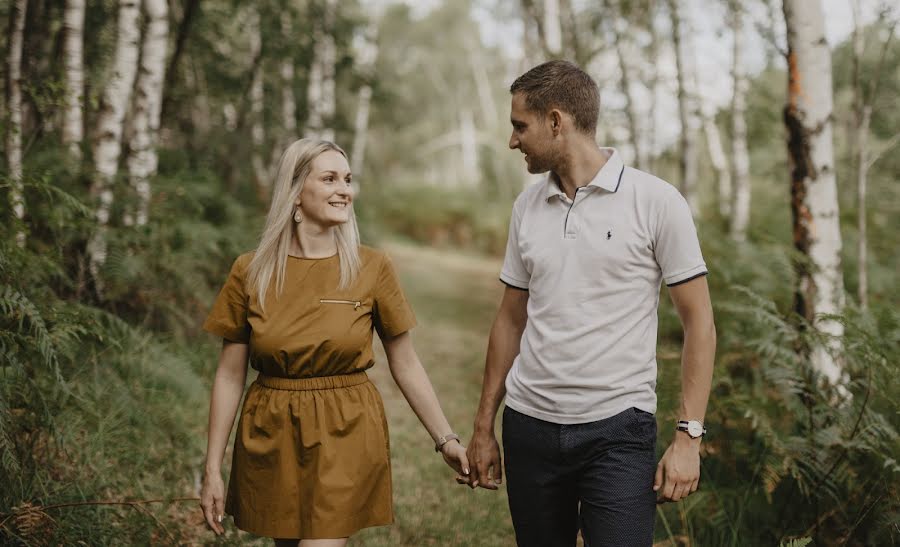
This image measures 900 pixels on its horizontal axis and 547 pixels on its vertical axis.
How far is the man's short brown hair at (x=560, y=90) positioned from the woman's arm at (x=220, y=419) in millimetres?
1489

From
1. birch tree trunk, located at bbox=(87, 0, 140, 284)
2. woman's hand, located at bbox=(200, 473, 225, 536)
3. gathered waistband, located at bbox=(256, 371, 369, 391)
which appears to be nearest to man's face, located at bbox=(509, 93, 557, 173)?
gathered waistband, located at bbox=(256, 371, 369, 391)

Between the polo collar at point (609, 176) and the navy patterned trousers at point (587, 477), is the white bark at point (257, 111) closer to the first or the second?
the polo collar at point (609, 176)

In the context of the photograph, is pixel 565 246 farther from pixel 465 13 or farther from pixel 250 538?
pixel 465 13

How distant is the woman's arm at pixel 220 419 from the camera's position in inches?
117

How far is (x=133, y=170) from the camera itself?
25.3 feet

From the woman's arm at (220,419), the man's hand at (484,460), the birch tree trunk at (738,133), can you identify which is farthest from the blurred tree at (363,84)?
the man's hand at (484,460)

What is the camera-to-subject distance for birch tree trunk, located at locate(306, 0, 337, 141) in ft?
51.1

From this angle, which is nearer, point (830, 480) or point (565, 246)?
point (565, 246)

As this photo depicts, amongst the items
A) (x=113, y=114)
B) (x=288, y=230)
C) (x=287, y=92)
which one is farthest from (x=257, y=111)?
(x=288, y=230)

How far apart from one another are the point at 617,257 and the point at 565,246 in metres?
0.20

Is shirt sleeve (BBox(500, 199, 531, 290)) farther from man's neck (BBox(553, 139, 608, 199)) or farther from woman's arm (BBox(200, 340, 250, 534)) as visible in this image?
woman's arm (BBox(200, 340, 250, 534))

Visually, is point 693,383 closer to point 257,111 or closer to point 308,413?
point 308,413

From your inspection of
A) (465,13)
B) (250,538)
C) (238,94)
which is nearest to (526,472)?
(250,538)

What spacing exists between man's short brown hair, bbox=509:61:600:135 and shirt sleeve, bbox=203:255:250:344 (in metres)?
1.29
